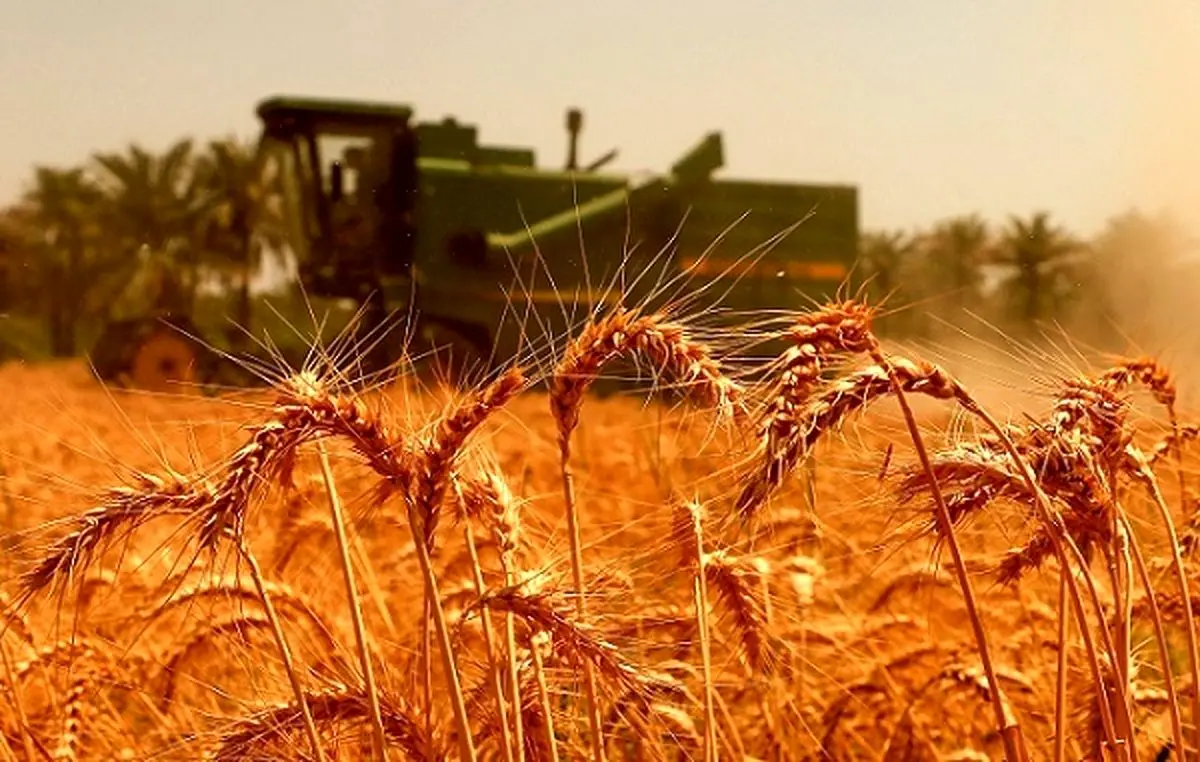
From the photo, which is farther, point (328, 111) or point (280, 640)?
point (328, 111)

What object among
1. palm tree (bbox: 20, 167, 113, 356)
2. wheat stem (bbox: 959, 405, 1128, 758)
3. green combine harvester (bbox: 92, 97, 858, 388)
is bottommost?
palm tree (bbox: 20, 167, 113, 356)

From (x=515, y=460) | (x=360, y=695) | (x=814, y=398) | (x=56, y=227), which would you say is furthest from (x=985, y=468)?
(x=56, y=227)

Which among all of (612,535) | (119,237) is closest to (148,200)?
(119,237)

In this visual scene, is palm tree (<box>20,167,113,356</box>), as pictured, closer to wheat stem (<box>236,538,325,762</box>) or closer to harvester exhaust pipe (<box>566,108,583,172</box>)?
harvester exhaust pipe (<box>566,108,583,172</box>)

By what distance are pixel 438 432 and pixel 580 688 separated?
→ 518mm

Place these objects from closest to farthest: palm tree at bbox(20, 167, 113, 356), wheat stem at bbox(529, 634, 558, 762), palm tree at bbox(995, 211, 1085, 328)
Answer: wheat stem at bbox(529, 634, 558, 762)
palm tree at bbox(995, 211, 1085, 328)
palm tree at bbox(20, 167, 113, 356)

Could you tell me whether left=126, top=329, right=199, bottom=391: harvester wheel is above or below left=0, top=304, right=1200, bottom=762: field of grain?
below

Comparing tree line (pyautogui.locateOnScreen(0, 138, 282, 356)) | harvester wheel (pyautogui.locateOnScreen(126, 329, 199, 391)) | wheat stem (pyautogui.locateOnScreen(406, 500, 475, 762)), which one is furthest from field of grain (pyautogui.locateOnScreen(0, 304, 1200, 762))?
tree line (pyautogui.locateOnScreen(0, 138, 282, 356))

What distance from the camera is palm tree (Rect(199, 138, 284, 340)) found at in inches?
578

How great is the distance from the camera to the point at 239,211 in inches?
1080

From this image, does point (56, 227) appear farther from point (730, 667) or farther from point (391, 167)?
point (730, 667)

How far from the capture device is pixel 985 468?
1237mm

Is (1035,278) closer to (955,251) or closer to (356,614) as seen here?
(955,251)

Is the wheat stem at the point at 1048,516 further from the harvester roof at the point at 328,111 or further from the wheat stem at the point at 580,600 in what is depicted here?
the harvester roof at the point at 328,111
